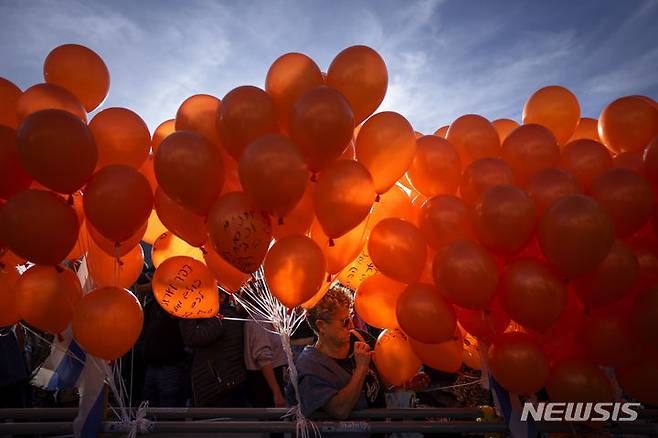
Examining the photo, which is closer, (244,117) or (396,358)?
(244,117)

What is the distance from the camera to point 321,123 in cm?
190

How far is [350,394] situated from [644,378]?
149 cm

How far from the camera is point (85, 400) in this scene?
7.63 ft

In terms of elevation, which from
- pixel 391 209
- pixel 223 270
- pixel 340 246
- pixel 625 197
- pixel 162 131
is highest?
pixel 162 131

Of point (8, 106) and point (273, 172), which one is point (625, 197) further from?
point (8, 106)

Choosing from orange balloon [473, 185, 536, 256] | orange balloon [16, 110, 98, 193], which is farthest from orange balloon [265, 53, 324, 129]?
orange balloon [473, 185, 536, 256]

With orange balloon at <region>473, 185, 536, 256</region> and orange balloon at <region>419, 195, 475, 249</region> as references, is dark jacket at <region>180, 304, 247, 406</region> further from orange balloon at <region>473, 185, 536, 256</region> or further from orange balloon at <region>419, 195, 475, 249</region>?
orange balloon at <region>473, 185, 536, 256</region>

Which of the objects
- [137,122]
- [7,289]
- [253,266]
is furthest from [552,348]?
[7,289]

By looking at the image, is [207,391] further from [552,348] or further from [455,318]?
[552,348]

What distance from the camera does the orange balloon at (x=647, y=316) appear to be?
2059 mm

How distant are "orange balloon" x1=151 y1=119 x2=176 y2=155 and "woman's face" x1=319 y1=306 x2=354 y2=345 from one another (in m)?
1.39

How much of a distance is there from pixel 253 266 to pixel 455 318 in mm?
1023

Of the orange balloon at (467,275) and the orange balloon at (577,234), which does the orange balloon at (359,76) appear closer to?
the orange balloon at (467,275)
